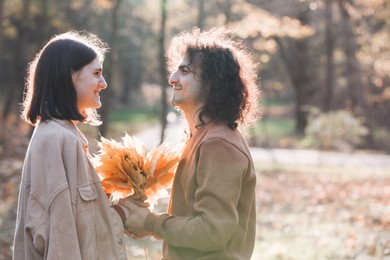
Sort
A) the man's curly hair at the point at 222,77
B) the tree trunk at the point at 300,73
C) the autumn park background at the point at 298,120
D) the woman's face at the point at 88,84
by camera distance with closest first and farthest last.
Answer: the man's curly hair at the point at 222,77 < the woman's face at the point at 88,84 < the autumn park background at the point at 298,120 < the tree trunk at the point at 300,73

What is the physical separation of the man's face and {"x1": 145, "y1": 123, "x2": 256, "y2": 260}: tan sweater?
0.53ft

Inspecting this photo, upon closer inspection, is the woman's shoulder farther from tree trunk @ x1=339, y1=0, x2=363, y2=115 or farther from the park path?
tree trunk @ x1=339, y1=0, x2=363, y2=115

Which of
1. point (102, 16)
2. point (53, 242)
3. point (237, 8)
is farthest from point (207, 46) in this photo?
point (102, 16)

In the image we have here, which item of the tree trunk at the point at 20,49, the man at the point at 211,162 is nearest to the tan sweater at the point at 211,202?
the man at the point at 211,162

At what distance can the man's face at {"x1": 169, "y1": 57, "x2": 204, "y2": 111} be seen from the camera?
2.97m

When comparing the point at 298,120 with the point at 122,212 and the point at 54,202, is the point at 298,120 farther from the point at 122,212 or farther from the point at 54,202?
the point at 54,202

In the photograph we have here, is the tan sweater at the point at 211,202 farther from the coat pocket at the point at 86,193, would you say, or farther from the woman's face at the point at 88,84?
the woman's face at the point at 88,84

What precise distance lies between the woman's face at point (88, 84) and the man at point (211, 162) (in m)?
0.43

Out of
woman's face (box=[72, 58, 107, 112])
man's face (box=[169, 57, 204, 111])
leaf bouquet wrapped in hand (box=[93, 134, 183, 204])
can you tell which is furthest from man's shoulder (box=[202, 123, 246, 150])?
woman's face (box=[72, 58, 107, 112])

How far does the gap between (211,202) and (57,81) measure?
1.03 m

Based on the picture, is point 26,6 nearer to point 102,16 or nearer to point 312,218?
point 102,16

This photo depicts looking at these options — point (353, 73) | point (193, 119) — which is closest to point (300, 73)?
point (353, 73)

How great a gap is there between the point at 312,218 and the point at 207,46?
23.8 ft

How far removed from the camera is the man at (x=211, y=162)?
2699 mm
